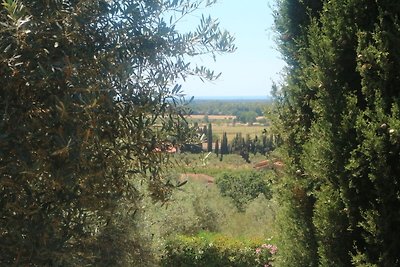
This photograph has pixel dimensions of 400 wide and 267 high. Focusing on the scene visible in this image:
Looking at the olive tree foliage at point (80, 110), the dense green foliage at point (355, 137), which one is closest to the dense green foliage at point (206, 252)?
the dense green foliage at point (355, 137)

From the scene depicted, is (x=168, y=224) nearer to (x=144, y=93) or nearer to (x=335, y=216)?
(x=335, y=216)

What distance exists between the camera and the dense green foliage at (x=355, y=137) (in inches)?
132

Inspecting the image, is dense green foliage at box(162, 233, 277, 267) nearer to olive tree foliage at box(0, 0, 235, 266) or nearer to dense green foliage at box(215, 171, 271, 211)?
olive tree foliage at box(0, 0, 235, 266)

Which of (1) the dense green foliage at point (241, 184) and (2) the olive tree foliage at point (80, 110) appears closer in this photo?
(2) the olive tree foliage at point (80, 110)

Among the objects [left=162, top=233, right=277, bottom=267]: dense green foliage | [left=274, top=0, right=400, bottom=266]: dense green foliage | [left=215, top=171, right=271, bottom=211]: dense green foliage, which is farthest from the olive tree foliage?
[left=215, top=171, right=271, bottom=211]: dense green foliage

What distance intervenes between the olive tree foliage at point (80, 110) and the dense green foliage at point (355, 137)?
4.35 ft

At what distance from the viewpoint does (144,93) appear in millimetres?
2445

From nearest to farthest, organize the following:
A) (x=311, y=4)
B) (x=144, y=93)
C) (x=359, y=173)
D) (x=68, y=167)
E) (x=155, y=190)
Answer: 1. (x=68, y=167)
2. (x=144, y=93)
3. (x=155, y=190)
4. (x=359, y=173)
5. (x=311, y=4)

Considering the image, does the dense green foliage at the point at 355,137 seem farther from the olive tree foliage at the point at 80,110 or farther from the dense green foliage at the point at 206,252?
the dense green foliage at the point at 206,252

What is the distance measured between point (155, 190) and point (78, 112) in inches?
33.6

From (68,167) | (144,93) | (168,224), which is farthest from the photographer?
(168,224)

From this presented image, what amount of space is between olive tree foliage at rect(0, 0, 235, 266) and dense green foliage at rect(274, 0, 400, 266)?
52.2 inches

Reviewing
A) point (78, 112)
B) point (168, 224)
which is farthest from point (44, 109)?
point (168, 224)

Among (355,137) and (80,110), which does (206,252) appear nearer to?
(355,137)
